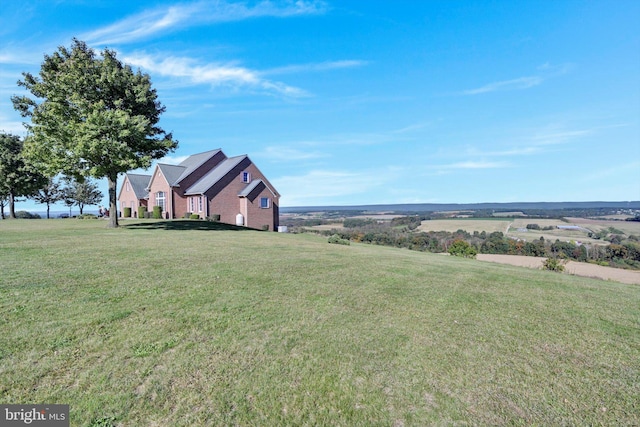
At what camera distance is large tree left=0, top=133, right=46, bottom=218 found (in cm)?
3919

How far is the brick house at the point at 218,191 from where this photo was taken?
1518 inches

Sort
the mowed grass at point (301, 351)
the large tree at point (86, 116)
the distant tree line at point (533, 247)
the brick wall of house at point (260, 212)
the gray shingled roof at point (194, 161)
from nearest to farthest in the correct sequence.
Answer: the mowed grass at point (301, 351), the large tree at point (86, 116), the brick wall of house at point (260, 212), the gray shingled roof at point (194, 161), the distant tree line at point (533, 247)

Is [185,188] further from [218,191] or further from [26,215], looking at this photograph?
[26,215]

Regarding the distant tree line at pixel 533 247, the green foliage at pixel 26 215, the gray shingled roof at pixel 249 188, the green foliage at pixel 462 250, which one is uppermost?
the gray shingled roof at pixel 249 188

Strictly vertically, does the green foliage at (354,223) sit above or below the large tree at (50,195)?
below

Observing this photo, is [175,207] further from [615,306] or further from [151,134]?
[615,306]

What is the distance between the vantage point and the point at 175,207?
132ft

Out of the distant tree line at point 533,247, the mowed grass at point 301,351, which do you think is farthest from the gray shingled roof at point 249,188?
the mowed grass at point 301,351


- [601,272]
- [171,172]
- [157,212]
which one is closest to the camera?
[601,272]

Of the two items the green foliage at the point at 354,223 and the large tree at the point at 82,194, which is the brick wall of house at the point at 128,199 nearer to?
the large tree at the point at 82,194

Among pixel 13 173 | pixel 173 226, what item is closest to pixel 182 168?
pixel 173 226

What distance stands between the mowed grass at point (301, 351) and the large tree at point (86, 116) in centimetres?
1366

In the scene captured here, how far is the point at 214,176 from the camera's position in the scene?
39875 mm

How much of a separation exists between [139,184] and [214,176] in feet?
58.7
